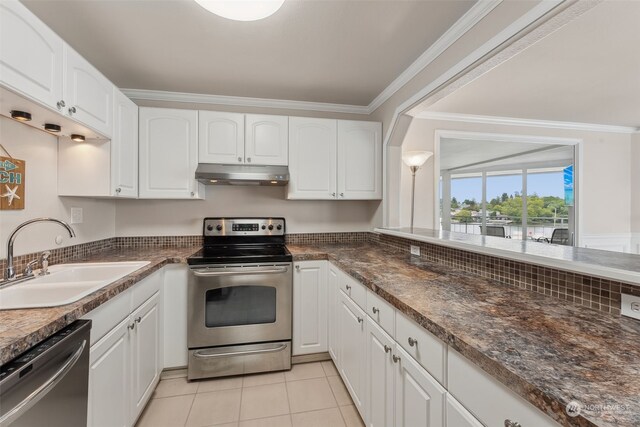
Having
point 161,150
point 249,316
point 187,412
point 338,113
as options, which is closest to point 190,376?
point 187,412

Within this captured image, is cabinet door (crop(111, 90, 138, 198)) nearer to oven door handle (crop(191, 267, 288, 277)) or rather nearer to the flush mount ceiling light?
oven door handle (crop(191, 267, 288, 277))

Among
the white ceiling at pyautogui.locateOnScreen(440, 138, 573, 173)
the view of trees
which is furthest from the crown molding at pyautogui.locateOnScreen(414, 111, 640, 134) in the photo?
the view of trees

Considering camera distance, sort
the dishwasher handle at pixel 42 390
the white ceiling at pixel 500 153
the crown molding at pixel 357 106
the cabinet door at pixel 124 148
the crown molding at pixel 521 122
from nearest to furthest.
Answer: the dishwasher handle at pixel 42 390 → the crown molding at pixel 357 106 → the cabinet door at pixel 124 148 → the crown molding at pixel 521 122 → the white ceiling at pixel 500 153

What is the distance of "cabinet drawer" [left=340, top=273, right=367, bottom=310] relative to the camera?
64.4 inches

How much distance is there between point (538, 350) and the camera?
30.3 inches

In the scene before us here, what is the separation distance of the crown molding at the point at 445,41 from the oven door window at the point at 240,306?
1.96 meters

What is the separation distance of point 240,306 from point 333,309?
0.71 metres

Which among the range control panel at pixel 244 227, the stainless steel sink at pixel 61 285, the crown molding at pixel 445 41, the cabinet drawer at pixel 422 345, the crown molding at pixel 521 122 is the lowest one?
the cabinet drawer at pixel 422 345

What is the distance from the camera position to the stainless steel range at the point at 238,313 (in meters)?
2.15

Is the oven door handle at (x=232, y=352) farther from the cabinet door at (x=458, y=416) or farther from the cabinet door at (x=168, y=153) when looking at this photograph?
the cabinet door at (x=458, y=416)

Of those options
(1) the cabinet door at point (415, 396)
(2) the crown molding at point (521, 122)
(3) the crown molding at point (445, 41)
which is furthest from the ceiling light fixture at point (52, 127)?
(2) the crown molding at point (521, 122)

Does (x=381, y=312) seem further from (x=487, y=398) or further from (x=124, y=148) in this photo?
(x=124, y=148)

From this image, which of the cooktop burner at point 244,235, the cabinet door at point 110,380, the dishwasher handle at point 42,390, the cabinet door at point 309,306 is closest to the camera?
the dishwasher handle at point 42,390

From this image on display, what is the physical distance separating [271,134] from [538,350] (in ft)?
7.79
